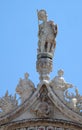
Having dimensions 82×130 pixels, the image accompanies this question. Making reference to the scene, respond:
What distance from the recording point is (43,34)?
15680mm

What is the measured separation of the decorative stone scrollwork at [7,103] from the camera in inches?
574

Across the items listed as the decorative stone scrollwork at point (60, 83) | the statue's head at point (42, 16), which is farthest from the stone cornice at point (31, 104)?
the statue's head at point (42, 16)

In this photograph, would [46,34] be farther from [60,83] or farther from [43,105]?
[43,105]

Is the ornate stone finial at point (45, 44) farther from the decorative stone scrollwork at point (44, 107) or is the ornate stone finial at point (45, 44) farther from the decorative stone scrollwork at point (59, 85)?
the decorative stone scrollwork at point (44, 107)

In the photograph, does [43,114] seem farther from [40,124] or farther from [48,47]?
[48,47]

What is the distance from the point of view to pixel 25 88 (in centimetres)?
1488

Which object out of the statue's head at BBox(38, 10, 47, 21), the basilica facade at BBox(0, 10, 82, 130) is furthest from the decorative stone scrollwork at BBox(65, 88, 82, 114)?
the statue's head at BBox(38, 10, 47, 21)

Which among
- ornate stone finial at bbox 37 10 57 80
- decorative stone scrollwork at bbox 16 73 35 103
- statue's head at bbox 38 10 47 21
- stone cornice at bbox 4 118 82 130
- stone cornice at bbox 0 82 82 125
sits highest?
statue's head at bbox 38 10 47 21

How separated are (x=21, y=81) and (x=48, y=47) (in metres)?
1.22

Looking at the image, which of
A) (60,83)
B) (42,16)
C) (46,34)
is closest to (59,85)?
(60,83)

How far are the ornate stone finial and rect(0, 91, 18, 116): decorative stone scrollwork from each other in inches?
37.2

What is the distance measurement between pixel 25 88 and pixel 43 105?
73 centimetres

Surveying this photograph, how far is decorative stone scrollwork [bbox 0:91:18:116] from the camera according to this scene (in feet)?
47.8

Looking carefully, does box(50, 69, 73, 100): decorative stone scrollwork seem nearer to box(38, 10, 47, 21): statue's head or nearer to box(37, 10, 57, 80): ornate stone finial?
box(37, 10, 57, 80): ornate stone finial
